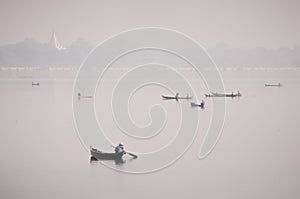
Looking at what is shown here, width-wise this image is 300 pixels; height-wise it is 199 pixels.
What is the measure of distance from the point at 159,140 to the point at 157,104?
1384 centimetres

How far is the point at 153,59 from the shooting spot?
81.0 metres

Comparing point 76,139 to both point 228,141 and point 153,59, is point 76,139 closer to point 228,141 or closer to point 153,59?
point 228,141

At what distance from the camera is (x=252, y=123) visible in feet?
82.5

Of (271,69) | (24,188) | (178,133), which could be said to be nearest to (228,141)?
(178,133)

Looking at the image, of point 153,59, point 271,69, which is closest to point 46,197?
point 153,59

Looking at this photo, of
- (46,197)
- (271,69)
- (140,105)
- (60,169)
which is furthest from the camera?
(271,69)

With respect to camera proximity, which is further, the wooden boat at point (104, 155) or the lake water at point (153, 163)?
the wooden boat at point (104, 155)

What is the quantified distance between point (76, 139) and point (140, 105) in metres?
12.0

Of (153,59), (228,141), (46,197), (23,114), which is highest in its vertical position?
(153,59)

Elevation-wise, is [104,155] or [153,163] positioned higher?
[104,155]

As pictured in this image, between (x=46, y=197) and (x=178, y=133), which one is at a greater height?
(x=178, y=133)

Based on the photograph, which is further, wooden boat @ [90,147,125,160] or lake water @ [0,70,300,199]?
wooden boat @ [90,147,125,160]

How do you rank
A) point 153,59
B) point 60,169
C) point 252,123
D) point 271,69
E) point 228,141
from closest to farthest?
point 60,169 < point 228,141 < point 252,123 < point 153,59 < point 271,69

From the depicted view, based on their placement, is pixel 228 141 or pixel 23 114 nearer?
pixel 228 141
